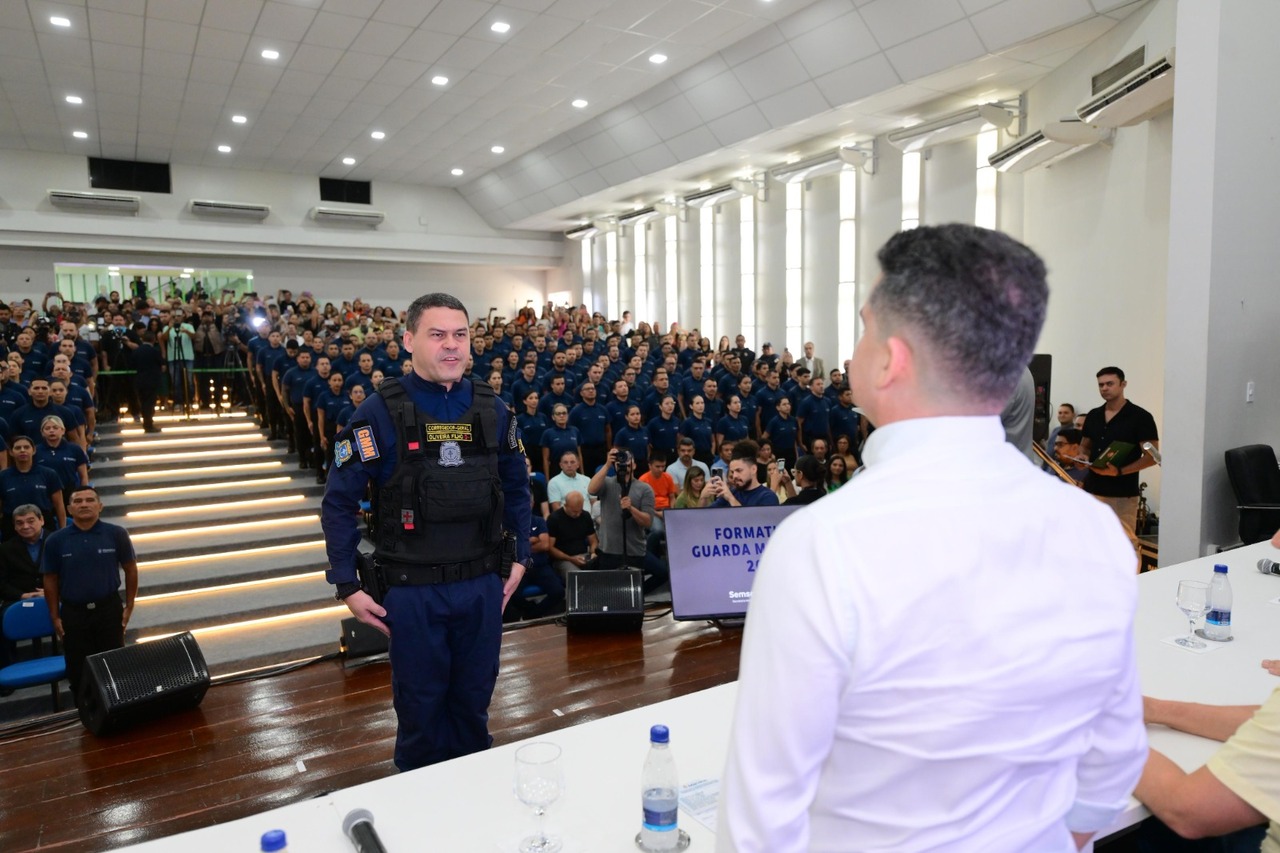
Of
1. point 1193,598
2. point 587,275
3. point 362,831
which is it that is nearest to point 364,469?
point 362,831

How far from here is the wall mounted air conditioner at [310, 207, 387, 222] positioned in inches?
702

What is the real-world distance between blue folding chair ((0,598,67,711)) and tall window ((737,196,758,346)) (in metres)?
12.0

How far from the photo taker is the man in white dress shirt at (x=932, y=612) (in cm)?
78

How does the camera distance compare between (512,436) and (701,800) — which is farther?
(512,436)

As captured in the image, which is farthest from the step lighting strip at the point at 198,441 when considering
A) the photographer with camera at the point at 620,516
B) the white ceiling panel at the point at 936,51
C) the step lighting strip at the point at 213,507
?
the white ceiling panel at the point at 936,51

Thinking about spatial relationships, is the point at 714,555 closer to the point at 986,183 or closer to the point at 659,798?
the point at 659,798

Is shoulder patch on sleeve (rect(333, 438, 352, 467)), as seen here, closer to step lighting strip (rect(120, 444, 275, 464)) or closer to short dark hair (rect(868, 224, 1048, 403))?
short dark hair (rect(868, 224, 1048, 403))

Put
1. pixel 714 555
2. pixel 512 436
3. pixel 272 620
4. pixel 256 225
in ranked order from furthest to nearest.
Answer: pixel 256 225, pixel 272 620, pixel 714 555, pixel 512 436

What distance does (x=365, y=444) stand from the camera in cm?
257

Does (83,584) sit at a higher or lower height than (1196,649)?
lower

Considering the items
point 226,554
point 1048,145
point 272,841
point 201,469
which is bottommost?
point 226,554

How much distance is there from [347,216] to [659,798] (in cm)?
1858

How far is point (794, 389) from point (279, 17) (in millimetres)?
7476

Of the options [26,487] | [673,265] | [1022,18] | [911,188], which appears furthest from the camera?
[673,265]
